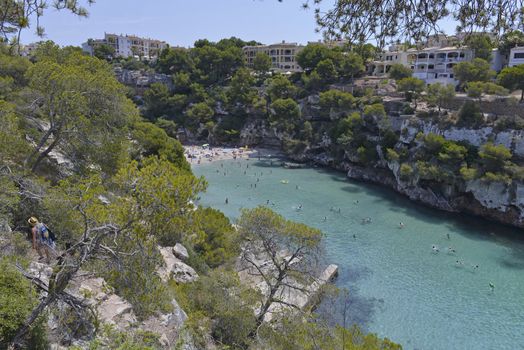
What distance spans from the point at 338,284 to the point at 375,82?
30363 mm

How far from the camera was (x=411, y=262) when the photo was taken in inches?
701

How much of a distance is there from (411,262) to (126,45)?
7336cm

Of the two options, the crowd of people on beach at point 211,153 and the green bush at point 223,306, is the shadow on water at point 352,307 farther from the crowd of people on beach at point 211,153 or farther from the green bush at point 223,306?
the crowd of people on beach at point 211,153

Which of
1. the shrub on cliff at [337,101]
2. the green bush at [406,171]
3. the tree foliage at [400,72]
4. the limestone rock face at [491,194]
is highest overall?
the tree foliage at [400,72]

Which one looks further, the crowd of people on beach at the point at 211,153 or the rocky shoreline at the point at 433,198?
the crowd of people on beach at the point at 211,153

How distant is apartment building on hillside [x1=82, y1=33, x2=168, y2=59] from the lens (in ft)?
234

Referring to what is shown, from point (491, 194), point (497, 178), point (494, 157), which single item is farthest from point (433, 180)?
point (497, 178)

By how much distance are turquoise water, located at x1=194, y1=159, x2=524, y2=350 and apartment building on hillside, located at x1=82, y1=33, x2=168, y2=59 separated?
2147 inches

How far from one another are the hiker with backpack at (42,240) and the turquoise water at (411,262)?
1040 centimetres

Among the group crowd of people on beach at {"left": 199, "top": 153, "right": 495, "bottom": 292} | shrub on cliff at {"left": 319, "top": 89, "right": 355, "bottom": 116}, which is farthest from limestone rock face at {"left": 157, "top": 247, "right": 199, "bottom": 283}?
shrub on cliff at {"left": 319, "top": 89, "right": 355, "bottom": 116}

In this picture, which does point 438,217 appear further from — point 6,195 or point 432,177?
point 6,195

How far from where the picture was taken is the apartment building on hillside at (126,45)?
7128cm

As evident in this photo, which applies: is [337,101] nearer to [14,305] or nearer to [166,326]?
[166,326]

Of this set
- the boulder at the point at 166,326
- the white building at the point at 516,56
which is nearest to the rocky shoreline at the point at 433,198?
the white building at the point at 516,56
